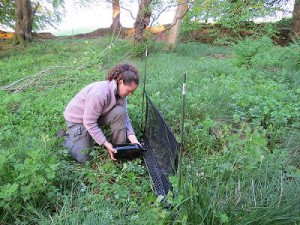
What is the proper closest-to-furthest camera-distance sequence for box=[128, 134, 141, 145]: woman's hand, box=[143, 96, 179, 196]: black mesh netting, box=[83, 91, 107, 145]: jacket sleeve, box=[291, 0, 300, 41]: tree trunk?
box=[143, 96, 179, 196]: black mesh netting → box=[83, 91, 107, 145]: jacket sleeve → box=[128, 134, 141, 145]: woman's hand → box=[291, 0, 300, 41]: tree trunk

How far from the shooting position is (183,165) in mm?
2236

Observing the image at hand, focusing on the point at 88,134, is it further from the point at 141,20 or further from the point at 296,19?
the point at 296,19

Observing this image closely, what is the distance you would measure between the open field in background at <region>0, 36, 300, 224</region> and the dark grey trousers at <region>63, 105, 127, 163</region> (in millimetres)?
123

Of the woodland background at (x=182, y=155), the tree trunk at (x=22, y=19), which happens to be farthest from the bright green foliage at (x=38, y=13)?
the woodland background at (x=182, y=155)

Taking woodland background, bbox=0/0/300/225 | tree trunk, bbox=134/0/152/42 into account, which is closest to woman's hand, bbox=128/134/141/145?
woodland background, bbox=0/0/300/225

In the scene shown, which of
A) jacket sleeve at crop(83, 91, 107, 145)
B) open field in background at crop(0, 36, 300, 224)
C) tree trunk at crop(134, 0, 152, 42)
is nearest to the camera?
open field in background at crop(0, 36, 300, 224)

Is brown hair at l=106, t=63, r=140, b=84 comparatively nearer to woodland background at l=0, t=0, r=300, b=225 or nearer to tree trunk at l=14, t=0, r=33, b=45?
woodland background at l=0, t=0, r=300, b=225

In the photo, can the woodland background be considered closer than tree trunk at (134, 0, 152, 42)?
Yes

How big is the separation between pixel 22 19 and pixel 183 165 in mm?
12284

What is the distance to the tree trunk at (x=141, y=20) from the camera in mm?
8492

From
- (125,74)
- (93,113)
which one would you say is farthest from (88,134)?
(125,74)

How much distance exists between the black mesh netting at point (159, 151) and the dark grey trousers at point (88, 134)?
318 mm

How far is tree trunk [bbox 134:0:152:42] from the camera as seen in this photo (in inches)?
334

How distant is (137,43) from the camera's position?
340 inches
